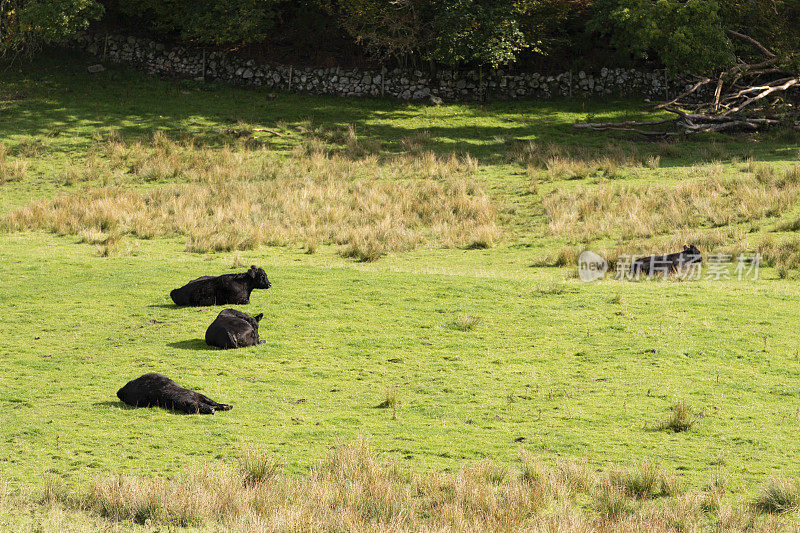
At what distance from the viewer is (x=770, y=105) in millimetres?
37344

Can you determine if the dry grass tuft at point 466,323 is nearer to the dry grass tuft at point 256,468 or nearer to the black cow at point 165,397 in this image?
the black cow at point 165,397

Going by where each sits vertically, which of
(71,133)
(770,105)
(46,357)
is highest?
(770,105)

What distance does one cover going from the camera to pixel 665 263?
56.4 ft

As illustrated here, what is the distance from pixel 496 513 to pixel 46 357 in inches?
302

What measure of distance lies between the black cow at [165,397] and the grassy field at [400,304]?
0.20 metres

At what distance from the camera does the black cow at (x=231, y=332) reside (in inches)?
475

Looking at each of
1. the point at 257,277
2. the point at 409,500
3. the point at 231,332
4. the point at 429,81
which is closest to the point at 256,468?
the point at 409,500

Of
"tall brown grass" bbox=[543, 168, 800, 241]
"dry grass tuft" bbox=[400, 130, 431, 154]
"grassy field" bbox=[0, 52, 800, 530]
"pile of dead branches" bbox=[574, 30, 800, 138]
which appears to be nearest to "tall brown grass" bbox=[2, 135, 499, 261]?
"grassy field" bbox=[0, 52, 800, 530]

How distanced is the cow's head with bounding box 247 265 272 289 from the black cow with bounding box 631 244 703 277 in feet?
26.5

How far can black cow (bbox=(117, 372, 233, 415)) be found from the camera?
950 centimetres

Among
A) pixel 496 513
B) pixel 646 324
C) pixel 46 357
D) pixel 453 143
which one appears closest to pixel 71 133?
pixel 453 143

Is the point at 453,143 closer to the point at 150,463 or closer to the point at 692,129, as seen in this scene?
the point at 692,129

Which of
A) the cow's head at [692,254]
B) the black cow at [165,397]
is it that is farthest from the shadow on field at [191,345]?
the cow's head at [692,254]

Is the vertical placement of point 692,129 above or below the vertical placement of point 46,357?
above
